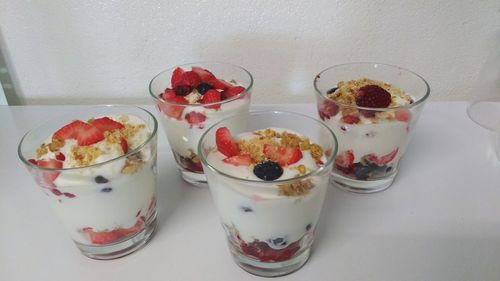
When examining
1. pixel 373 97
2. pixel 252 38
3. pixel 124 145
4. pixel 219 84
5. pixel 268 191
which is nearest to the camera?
pixel 268 191

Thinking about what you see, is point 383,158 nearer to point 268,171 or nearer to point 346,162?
point 346,162

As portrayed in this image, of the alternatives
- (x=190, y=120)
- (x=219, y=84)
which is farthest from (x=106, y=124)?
(x=219, y=84)

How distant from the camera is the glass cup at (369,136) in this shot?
76 centimetres

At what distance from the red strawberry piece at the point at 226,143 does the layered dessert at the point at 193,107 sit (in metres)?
0.10

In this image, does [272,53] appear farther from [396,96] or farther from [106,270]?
[106,270]

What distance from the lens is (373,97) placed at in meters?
0.78

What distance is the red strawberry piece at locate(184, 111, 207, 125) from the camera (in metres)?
0.80

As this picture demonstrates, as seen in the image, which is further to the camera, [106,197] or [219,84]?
[219,84]

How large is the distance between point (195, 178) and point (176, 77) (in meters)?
0.21

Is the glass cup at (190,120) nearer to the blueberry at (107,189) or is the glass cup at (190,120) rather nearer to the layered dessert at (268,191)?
the layered dessert at (268,191)

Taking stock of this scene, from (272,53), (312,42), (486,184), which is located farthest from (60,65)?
(486,184)

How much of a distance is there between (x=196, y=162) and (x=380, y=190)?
36cm

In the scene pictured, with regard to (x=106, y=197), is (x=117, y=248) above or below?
below

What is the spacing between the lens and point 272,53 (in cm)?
113
